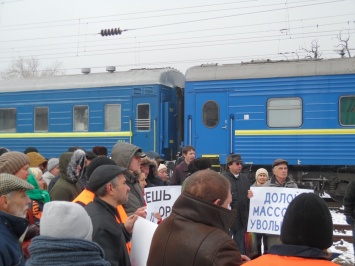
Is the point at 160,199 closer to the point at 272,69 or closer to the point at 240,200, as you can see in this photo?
the point at 240,200

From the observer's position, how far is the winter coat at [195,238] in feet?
8.43

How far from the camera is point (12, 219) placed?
3.05m

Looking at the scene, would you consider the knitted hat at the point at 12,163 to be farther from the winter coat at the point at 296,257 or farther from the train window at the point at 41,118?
the train window at the point at 41,118

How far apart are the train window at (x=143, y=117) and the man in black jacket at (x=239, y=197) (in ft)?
23.7

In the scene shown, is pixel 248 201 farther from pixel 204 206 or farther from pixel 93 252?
pixel 93 252

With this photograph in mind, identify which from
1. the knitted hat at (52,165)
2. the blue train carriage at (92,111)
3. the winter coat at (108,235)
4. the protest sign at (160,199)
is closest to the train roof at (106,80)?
the blue train carriage at (92,111)

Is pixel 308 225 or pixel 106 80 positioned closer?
pixel 308 225

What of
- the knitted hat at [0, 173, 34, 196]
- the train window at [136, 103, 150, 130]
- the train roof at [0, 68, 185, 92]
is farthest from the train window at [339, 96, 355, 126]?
the knitted hat at [0, 173, 34, 196]

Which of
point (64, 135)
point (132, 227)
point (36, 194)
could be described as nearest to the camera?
point (132, 227)

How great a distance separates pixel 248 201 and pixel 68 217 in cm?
511

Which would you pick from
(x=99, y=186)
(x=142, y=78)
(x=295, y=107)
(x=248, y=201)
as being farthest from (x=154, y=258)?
(x=142, y=78)

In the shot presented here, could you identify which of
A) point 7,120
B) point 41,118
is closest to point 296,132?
point 41,118

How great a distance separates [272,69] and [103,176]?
10.2 m

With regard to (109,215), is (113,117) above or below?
above
